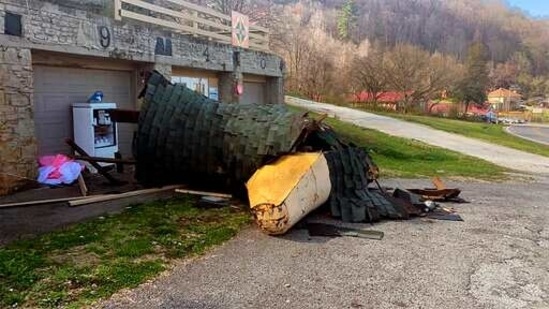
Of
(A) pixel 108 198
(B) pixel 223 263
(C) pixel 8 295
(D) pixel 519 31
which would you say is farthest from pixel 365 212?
(D) pixel 519 31

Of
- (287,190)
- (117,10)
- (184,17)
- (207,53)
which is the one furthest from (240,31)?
(287,190)

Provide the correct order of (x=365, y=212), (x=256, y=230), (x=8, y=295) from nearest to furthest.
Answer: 1. (x=8, y=295)
2. (x=256, y=230)
3. (x=365, y=212)

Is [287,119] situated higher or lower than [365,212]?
higher

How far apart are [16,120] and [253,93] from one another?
11.4 metres

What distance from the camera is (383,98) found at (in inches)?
2114

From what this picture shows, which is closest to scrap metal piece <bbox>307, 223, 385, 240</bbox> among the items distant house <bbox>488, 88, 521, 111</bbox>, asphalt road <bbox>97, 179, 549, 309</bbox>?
asphalt road <bbox>97, 179, 549, 309</bbox>

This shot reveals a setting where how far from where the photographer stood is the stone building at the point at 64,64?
8734 millimetres

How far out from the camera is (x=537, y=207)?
966cm

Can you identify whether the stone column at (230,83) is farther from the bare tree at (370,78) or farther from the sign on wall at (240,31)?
the bare tree at (370,78)

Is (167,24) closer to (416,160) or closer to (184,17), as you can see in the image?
(184,17)

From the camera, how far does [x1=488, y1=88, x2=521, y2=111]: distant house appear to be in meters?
92.9

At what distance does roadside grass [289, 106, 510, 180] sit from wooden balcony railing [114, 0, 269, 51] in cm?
340

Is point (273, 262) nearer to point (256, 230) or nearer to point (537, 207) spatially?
point (256, 230)

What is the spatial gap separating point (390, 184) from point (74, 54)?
24.6 ft
